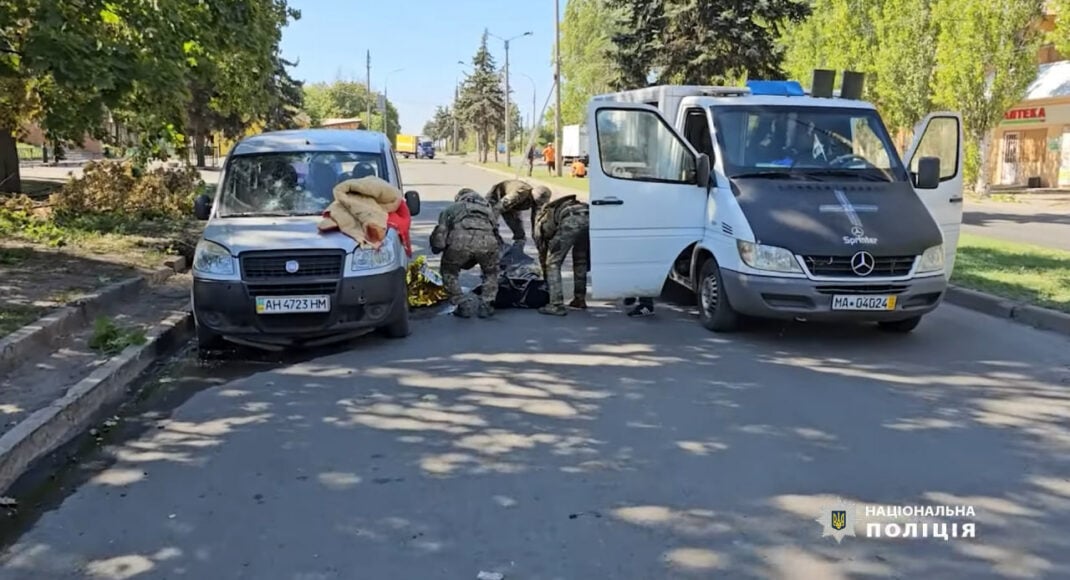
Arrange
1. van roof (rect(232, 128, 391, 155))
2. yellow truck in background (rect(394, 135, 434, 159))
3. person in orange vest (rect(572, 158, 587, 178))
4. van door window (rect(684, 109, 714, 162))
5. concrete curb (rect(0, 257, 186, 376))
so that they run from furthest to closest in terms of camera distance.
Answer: yellow truck in background (rect(394, 135, 434, 159))
person in orange vest (rect(572, 158, 587, 178))
van roof (rect(232, 128, 391, 155))
van door window (rect(684, 109, 714, 162))
concrete curb (rect(0, 257, 186, 376))

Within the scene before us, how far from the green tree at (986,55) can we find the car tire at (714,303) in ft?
76.4

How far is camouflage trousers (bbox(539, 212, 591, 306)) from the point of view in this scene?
8625 millimetres

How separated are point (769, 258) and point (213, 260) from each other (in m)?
4.48

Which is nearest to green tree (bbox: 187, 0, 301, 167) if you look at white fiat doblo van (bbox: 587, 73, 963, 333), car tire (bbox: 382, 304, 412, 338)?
car tire (bbox: 382, 304, 412, 338)

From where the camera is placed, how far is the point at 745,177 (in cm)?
775

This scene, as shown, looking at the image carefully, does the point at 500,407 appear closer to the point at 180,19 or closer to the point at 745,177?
the point at 745,177

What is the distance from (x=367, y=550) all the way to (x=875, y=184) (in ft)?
19.1

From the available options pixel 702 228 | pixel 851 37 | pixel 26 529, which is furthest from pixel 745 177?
pixel 851 37

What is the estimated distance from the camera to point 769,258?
715cm

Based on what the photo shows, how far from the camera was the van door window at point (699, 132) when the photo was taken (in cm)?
824

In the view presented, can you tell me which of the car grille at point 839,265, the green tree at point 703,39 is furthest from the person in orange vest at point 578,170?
the car grille at point 839,265

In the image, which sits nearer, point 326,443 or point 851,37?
point 326,443

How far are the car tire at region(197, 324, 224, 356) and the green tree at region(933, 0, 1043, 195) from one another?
86.3ft

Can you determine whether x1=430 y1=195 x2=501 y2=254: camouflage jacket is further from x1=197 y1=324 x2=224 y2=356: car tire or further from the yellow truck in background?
the yellow truck in background
